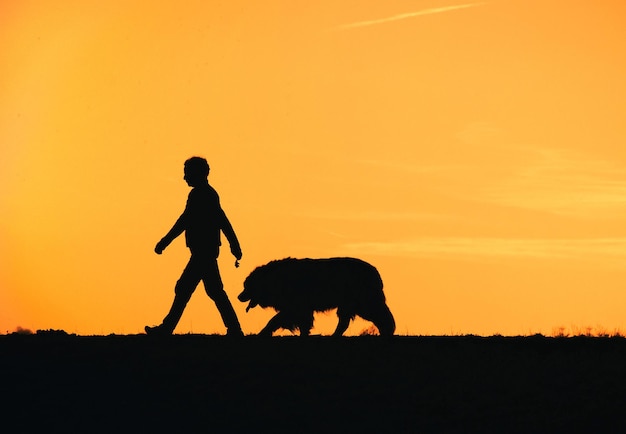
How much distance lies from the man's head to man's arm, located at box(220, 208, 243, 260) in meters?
0.53

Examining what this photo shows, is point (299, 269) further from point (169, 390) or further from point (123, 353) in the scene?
point (169, 390)

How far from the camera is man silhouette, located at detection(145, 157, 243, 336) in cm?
1675

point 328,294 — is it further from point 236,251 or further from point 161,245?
point 161,245

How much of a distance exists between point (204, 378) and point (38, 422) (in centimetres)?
203

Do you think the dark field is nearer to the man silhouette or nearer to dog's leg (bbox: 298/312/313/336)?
the man silhouette

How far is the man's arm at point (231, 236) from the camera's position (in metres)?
16.9

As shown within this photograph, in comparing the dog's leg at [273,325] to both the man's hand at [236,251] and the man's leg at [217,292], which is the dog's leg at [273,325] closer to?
the man's leg at [217,292]

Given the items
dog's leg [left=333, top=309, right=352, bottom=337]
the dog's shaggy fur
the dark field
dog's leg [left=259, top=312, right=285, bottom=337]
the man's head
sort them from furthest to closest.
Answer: dog's leg [left=333, top=309, right=352, bottom=337] < the dog's shaggy fur < dog's leg [left=259, top=312, right=285, bottom=337] < the man's head < the dark field

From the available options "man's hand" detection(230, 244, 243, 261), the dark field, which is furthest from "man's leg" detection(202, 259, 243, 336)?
the dark field

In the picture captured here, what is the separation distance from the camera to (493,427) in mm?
11508

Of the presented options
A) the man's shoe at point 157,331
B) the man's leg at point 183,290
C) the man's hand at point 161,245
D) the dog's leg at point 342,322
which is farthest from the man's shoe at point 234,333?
the dog's leg at point 342,322

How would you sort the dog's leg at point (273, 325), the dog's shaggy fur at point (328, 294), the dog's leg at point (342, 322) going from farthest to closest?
the dog's leg at point (342, 322) < the dog's shaggy fur at point (328, 294) < the dog's leg at point (273, 325)

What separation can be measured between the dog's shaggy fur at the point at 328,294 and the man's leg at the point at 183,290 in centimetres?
253

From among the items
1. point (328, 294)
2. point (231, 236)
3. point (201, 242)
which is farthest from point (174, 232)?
point (328, 294)
